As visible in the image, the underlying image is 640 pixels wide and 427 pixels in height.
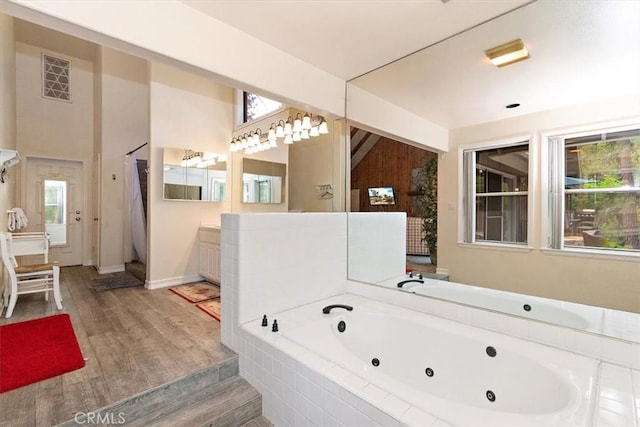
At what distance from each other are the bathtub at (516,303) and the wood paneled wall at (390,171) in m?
0.67

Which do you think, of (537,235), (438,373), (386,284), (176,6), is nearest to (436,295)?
(386,284)

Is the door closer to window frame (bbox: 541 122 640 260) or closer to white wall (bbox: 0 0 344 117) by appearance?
white wall (bbox: 0 0 344 117)

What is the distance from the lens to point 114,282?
4117 millimetres

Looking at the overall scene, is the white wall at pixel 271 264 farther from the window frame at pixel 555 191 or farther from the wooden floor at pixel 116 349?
the window frame at pixel 555 191

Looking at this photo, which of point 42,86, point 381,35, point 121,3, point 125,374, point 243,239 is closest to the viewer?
point 121,3

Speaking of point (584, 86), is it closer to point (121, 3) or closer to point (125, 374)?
point (121, 3)

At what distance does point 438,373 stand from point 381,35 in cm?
238

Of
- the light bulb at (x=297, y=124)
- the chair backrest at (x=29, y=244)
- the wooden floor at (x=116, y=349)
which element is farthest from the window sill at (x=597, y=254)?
the chair backrest at (x=29, y=244)

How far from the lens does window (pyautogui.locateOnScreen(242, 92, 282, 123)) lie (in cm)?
445

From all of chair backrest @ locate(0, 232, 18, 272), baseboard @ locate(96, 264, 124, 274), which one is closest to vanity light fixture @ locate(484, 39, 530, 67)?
chair backrest @ locate(0, 232, 18, 272)

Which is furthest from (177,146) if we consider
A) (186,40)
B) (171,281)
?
(186,40)

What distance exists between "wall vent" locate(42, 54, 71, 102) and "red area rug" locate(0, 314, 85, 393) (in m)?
4.45

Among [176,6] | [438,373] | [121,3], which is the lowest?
[438,373]

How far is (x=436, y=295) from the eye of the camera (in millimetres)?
2385
